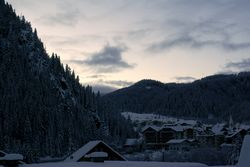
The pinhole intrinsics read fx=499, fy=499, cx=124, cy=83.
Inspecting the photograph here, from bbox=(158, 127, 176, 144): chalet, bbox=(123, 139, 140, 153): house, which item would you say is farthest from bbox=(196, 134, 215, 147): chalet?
bbox=(123, 139, 140, 153): house

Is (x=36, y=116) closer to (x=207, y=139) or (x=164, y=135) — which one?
(x=164, y=135)

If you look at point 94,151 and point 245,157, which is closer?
point 245,157

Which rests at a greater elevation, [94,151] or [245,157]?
[245,157]

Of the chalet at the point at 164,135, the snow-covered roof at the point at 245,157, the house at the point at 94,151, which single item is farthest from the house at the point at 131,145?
the snow-covered roof at the point at 245,157

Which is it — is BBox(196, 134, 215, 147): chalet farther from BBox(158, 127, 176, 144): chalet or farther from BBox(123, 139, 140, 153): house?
BBox(123, 139, 140, 153): house

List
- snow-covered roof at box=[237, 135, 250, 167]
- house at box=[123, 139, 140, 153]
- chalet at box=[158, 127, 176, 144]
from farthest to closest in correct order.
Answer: chalet at box=[158, 127, 176, 144]
house at box=[123, 139, 140, 153]
snow-covered roof at box=[237, 135, 250, 167]

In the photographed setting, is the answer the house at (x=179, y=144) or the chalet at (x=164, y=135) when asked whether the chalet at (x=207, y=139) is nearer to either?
the house at (x=179, y=144)

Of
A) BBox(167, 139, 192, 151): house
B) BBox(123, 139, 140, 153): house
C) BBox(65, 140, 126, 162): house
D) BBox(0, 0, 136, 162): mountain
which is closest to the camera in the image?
BBox(65, 140, 126, 162): house

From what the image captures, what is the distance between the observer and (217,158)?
106 meters

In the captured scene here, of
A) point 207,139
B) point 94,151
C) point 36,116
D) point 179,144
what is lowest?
point 179,144

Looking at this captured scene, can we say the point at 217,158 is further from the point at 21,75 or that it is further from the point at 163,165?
the point at 21,75

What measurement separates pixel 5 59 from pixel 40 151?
2513 inches

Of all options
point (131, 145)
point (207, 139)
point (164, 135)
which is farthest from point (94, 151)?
point (164, 135)

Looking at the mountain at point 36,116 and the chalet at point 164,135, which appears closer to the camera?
the mountain at point 36,116
